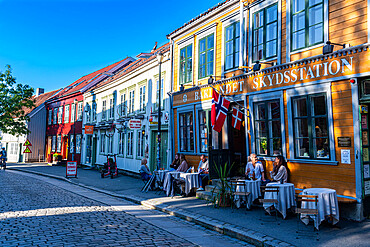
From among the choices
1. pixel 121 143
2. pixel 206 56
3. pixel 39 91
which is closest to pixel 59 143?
pixel 121 143

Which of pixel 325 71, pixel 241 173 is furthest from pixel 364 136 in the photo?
pixel 241 173

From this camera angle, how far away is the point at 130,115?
70.2 ft

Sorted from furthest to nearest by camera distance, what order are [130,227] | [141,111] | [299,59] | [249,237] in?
[141,111] → [299,59] → [130,227] → [249,237]

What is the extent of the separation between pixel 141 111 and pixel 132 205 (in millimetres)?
9568

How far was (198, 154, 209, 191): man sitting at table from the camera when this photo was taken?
12108 mm

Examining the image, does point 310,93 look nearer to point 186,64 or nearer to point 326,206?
point 326,206

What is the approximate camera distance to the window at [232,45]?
11797mm

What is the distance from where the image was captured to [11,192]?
12.8 metres

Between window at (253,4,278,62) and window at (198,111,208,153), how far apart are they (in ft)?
12.1

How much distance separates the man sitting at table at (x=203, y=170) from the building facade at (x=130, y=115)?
3.40m

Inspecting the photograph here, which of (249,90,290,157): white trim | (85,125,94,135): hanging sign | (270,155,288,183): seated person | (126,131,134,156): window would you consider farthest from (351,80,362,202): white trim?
(85,125,94,135): hanging sign

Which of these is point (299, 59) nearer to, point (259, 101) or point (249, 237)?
point (259, 101)

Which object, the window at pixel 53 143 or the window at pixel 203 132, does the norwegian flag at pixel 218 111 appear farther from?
the window at pixel 53 143

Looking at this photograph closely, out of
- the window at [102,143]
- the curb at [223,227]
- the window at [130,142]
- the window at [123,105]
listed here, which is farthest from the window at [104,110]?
the curb at [223,227]
